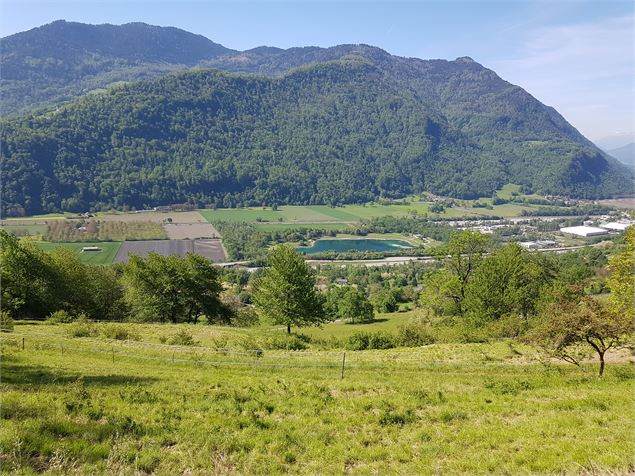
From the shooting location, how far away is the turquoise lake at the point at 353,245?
170 m

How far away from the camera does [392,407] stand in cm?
1327

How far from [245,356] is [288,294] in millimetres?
16088

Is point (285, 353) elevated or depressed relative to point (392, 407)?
depressed

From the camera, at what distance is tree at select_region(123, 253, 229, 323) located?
144 ft

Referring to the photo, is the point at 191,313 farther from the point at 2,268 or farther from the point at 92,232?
the point at 92,232

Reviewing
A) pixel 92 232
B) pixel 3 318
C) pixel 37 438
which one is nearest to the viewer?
pixel 37 438

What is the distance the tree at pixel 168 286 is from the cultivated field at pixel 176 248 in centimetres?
8966

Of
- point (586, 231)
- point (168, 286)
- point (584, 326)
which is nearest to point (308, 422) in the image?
point (584, 326)

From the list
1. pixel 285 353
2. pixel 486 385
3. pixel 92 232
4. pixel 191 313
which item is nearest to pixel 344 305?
pixel 191 313

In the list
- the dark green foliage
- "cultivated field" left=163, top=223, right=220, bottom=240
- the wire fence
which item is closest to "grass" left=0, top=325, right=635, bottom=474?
the wire fence

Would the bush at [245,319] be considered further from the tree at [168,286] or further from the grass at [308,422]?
the grass at [308,422]

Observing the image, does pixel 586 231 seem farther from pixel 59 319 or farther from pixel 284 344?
pixel 59 319

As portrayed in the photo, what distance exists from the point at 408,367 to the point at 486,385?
473 centimetres

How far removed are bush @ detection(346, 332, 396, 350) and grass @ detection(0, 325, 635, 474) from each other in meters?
11.5
